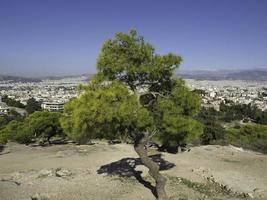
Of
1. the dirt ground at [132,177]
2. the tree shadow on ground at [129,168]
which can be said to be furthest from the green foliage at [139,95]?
the tree shadow on ground at [129,168]

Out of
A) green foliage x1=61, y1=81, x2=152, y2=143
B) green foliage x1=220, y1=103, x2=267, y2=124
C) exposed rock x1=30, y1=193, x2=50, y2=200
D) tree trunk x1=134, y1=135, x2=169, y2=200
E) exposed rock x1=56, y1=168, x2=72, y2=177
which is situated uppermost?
green foliage x1=61, y1=81, x2=152, y2=143

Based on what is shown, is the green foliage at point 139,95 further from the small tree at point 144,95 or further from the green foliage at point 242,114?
the green foliage at point 242,114

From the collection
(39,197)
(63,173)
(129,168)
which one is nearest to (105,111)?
(39,197)

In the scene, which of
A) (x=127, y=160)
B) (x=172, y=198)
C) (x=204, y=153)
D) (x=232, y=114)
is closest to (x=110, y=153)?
(x=127, y=160)

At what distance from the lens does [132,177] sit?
1395 centimetres

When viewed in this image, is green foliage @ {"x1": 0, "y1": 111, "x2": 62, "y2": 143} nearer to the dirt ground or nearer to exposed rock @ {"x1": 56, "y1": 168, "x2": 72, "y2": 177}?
the dirt ground

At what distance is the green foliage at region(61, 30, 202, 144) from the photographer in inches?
400

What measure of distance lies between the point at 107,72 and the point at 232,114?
58715mm

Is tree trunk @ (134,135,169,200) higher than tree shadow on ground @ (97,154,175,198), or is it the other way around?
tree trunk @ (134,135,169,200)

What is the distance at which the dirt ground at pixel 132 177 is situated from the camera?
11.9 metres

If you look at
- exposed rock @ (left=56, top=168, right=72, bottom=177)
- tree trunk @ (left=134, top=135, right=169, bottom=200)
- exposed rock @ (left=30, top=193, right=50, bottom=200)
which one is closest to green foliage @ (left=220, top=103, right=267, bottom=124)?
exposed rock @ (left=56, top=168, right=72, bottom=177)

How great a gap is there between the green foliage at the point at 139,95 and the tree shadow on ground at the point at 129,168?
8.40 feet

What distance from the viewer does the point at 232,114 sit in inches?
2611

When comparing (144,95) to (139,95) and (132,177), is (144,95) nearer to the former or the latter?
(139,95)
